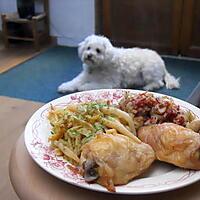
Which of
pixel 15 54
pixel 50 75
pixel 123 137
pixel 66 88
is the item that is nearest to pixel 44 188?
pixel 123 137

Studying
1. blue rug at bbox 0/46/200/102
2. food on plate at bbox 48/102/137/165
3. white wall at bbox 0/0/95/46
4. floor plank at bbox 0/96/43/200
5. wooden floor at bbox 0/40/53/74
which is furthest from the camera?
white wall at bbox 0/0/95/46

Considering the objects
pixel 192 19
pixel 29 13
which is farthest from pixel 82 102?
pixel 29 13

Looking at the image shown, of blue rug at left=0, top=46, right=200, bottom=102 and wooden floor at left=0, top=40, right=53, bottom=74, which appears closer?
blue rug at left=0, top=46, right=200, bottom=102

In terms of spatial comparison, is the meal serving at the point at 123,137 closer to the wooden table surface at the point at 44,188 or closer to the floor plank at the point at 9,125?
the wooden table surface at the point at 44,188

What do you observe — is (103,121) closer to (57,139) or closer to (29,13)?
(57,139)

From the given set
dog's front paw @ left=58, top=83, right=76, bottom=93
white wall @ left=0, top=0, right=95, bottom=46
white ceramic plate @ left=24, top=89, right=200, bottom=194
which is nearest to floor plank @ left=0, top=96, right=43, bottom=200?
dog's front paw @ left=58, top=83, right=76, bottom=93

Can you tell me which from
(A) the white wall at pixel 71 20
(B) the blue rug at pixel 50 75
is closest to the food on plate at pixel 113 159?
(B) the blue rug at pixel 50 75

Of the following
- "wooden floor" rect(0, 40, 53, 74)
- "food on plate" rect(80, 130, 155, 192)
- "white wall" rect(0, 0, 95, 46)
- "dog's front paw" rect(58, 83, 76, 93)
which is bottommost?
"wooden floor" rect(0, 40, 53, 74)

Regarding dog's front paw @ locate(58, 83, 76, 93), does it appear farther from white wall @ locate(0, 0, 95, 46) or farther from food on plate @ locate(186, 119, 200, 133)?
food on plate @ locate(186, 119, 200, 133)
